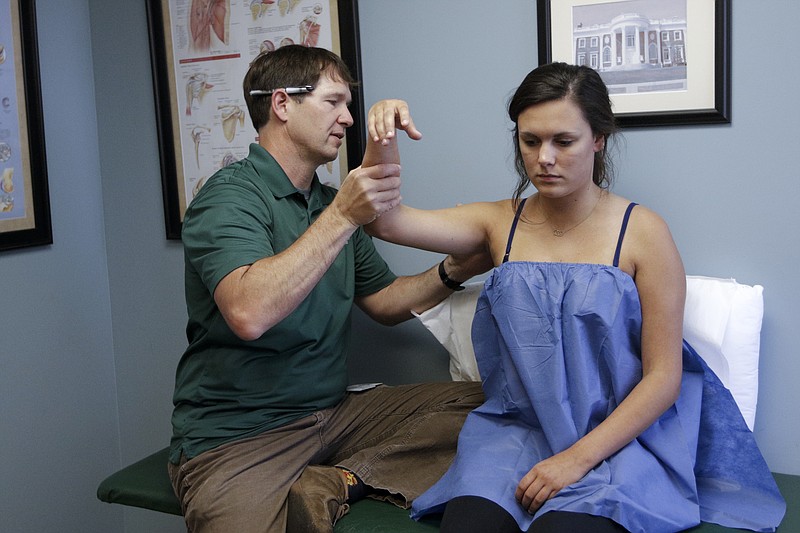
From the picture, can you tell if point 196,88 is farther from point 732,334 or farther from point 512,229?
point 732,334

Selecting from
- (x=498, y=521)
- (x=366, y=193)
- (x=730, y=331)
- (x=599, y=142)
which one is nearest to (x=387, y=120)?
(x=366, y=193)

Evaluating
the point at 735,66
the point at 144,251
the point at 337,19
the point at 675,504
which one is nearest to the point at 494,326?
the point at 675,504

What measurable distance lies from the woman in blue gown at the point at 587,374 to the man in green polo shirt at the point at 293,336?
21 cm

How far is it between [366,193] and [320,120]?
0.41 m

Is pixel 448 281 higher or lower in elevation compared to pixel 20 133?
lower

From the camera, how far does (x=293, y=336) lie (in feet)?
6.58

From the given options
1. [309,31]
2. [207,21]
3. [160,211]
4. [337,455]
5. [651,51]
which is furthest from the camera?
[160,211]

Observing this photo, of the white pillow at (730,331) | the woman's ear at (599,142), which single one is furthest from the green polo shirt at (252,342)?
the white pillow at (730,331)

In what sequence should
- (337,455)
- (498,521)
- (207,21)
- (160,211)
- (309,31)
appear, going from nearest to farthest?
(498,521)
(337,455)
(309,31)
(207,21)
(160,211)

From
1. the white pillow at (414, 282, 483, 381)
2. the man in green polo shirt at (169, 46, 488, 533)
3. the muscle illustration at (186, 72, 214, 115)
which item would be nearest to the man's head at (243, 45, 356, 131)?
the man in green polo shirt at (169, 46, 488, 533)

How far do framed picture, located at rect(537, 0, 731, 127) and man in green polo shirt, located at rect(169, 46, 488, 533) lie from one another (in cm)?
53

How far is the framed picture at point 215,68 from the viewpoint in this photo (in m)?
2.39

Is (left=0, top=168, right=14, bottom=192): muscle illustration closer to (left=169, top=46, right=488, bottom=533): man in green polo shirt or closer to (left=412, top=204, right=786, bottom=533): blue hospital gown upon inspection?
(left=169, top=46, right=488, bottom=533): man in green polo shirt

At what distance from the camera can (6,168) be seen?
2.44 meters
